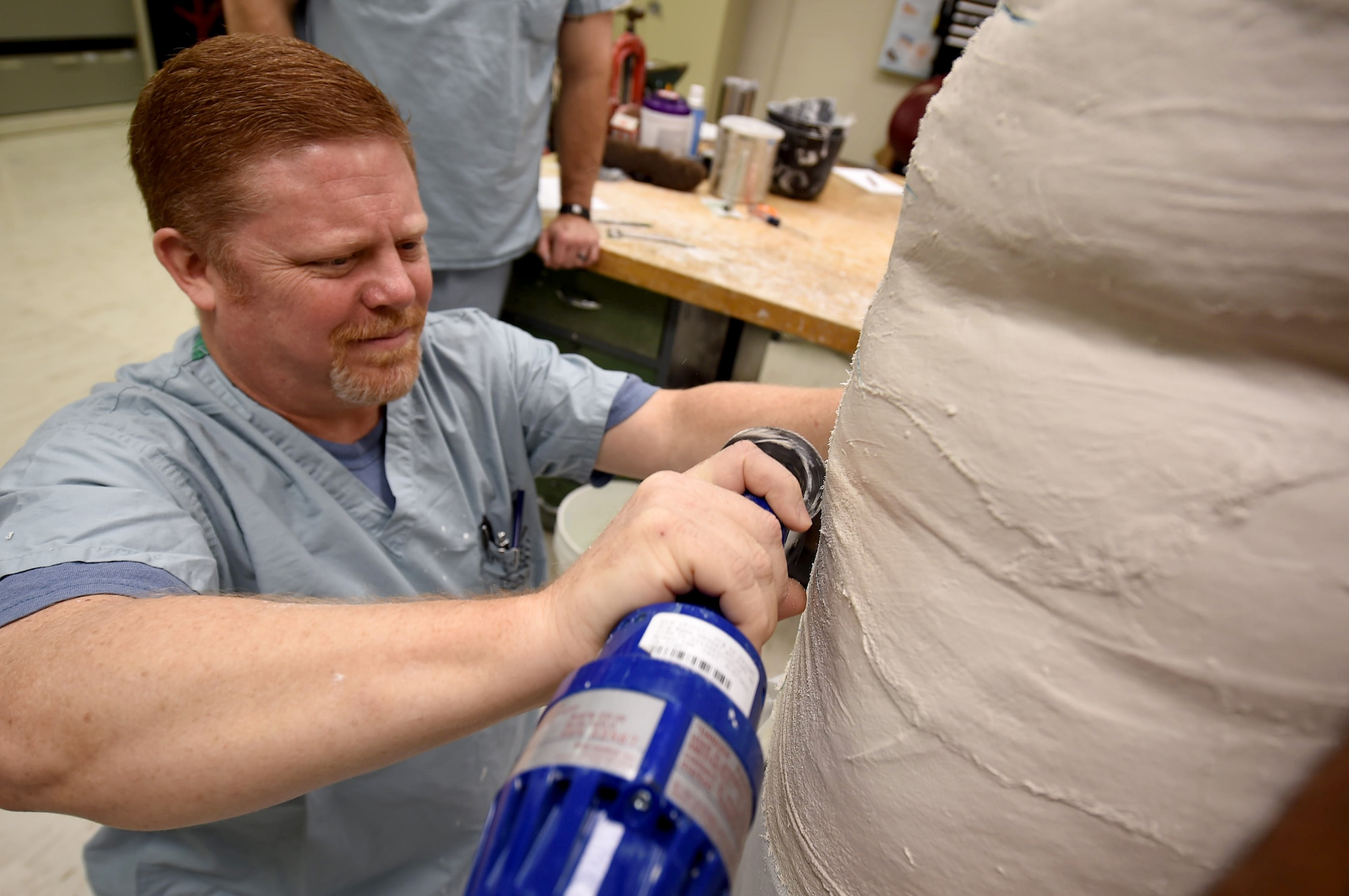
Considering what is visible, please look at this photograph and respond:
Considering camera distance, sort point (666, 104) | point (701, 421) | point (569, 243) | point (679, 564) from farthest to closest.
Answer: point (666, 104), point (569, 243), point (701, 421), point (679, 564)

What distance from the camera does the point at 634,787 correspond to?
0.30 metres

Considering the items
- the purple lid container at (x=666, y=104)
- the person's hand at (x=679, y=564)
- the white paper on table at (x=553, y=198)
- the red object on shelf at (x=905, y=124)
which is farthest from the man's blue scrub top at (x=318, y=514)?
the red object on shelf at (x=905, y=124)

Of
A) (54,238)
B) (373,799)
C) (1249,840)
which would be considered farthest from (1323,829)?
(54,238)

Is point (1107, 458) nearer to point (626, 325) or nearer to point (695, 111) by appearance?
point (626, 325)

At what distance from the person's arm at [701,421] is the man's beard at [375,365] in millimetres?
292

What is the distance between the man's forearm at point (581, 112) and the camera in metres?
1.50

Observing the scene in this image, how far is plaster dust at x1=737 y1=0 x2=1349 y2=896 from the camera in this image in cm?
28

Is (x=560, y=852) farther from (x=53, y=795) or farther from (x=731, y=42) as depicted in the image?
(x=731, y=42)

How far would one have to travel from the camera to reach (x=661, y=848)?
0.30 metres

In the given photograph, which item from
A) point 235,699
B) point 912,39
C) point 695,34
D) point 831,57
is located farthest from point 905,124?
point 235,699

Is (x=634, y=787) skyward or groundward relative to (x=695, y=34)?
groundward

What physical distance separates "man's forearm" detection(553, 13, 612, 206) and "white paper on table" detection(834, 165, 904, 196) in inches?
39.2

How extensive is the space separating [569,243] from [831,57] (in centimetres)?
254

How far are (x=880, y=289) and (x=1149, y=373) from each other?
0.54 feet
